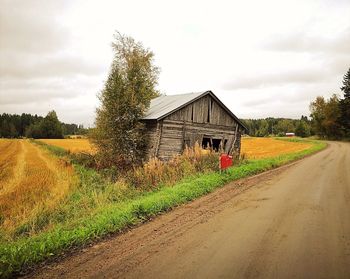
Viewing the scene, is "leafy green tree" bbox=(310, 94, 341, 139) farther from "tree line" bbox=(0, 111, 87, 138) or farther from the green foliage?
"tree line" bbox=(0, 111, 87, 138)

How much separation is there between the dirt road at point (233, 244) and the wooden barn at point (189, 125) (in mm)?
11237

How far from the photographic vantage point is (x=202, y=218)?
8.02 metres

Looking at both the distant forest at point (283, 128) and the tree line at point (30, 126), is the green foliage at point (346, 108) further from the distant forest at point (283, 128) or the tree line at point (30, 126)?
the tree line at point (30, 126)

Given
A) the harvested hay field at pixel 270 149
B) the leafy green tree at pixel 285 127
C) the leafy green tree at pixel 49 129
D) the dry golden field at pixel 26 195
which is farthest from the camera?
the leafy green tree at pixel 285 127

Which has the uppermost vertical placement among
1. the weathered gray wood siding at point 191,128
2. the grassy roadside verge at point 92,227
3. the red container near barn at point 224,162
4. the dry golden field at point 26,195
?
the weathered gray wood siding at point 191,128

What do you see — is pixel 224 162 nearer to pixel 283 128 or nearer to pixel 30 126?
pixel 30 126

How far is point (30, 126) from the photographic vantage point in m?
108

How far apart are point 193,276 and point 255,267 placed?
1.08m

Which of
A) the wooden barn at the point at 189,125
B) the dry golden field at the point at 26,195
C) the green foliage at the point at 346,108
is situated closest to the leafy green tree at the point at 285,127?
the green foliage at the point at 346,108

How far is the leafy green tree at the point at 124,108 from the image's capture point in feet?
72.6

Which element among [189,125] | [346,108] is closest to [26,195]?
[189,125]

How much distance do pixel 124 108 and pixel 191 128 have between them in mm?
5017

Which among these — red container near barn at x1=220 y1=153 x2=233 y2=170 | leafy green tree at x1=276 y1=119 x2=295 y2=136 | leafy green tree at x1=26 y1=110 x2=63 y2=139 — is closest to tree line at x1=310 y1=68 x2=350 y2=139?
red container near barn at x1=220 y1=153 x2=233 y2=170

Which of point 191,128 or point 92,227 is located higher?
point 191,128
